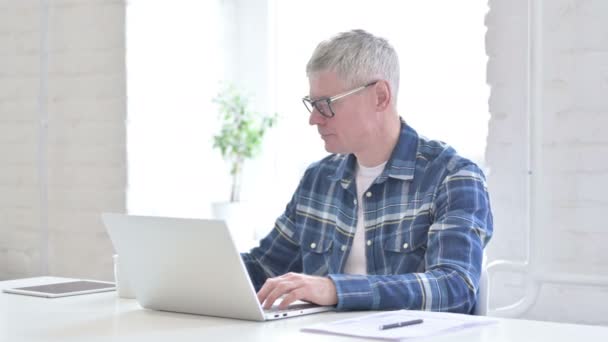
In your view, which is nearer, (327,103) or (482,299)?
(482,299)

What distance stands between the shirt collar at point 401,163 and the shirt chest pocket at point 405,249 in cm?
13

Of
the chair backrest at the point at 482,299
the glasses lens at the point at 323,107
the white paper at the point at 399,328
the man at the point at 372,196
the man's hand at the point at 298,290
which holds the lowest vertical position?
the chair backrest at the point at 482,299

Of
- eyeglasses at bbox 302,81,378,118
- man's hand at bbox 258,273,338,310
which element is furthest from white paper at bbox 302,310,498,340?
eyeglasses at bbox 302,81,378,118

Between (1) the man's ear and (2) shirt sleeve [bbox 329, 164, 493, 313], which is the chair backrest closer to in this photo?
(2) shirt sleeve [bbox 329, 164, 493, 313]

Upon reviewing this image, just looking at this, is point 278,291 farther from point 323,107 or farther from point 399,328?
point 323,107

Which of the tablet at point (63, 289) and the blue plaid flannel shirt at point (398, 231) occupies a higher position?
the blue plaid flannel shirt at point (398, 231)

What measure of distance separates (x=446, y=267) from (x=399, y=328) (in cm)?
44

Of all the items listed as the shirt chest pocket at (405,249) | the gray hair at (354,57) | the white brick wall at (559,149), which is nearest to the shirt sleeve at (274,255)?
the shirt chest pocket at (405,249)

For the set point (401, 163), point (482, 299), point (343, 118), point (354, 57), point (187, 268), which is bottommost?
point (482, 299)

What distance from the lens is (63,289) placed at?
2039 mm

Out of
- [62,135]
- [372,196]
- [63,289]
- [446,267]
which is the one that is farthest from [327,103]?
[62,135]

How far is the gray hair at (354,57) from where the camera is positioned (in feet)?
6.93

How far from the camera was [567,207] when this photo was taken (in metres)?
2.48

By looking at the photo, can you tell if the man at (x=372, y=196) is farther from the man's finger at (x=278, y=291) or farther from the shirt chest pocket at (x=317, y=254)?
the man's finger at (x=278, y=291)
